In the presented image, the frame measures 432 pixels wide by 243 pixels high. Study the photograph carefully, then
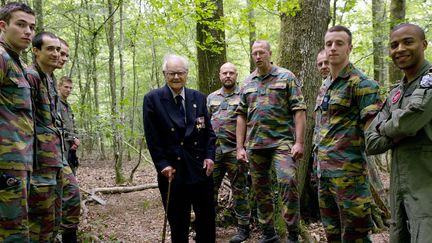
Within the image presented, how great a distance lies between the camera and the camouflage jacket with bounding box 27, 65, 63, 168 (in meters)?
3.51

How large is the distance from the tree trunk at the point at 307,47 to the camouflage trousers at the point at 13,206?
3.79m

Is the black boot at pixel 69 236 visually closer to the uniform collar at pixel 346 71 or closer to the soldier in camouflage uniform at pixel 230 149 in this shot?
the soldier in camouflage uniform at pixel 230 149

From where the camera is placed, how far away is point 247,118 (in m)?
4.98

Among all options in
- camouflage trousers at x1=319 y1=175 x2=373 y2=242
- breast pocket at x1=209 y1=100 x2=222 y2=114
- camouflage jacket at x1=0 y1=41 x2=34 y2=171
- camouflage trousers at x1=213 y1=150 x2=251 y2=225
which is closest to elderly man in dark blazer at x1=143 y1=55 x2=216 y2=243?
camouflage jacket at x1=0 y1=41 x2=34 y2=171

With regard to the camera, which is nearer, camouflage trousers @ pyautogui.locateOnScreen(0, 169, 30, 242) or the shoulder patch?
the shoulder patch

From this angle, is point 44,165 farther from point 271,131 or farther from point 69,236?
point 271,131

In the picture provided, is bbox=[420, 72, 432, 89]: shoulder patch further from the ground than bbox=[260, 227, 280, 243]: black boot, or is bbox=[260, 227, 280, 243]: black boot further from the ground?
bbox=[420, 72, 432, 89]: shoulder patch

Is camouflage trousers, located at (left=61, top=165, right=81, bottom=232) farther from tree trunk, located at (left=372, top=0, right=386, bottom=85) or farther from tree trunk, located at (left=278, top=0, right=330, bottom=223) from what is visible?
tree trunk, located at (left=372, top=0, right=386, bottom=85)

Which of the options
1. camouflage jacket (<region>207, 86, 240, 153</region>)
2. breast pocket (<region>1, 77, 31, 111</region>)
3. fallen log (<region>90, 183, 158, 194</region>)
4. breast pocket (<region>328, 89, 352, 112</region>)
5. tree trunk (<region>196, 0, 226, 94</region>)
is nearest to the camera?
breast pocket (<region>1, 77, 31, 111</region>)

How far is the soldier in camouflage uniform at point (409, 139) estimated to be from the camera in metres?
2.46

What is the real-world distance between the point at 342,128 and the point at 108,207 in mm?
5587

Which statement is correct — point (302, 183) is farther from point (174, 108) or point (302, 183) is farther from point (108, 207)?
point (108, 207)

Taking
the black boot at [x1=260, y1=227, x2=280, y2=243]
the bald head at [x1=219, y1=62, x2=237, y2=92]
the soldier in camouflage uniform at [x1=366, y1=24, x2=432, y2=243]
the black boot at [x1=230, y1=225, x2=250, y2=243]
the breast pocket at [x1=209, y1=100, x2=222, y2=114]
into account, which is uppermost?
the bald head at [x1=219, y1=62, x2=237, y2=92]

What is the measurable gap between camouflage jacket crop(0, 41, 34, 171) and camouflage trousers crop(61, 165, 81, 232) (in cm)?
147
